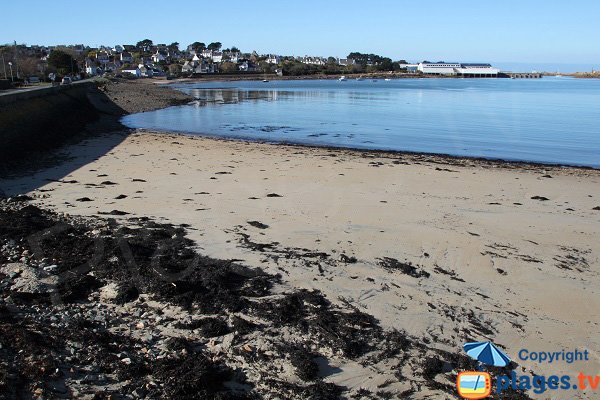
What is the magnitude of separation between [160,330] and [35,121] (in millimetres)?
18924

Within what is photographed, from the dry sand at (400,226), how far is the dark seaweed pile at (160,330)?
0.31 m

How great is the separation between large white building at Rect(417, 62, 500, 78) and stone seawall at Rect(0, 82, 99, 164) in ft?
567

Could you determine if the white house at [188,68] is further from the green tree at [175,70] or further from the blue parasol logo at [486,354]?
the blue parasol logo at [486,354]

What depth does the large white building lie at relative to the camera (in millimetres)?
179800

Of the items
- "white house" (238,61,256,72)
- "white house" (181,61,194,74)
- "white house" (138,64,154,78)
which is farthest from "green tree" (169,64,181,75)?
"white house" (238,61,256,72)

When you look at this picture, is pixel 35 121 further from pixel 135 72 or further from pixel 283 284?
pixel 135 72

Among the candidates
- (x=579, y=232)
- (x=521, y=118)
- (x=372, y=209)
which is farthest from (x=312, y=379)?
(x=521, y=118)

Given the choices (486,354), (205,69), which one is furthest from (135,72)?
(486,354)

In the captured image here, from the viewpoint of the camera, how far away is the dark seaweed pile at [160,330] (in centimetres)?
407

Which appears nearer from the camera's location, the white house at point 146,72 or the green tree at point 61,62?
the green tree at point 61,62

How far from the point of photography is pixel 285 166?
15039mm

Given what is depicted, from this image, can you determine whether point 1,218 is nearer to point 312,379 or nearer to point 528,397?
point 312,379

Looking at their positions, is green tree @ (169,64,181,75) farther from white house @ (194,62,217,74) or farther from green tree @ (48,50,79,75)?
green tree @ (48,50,79,75)

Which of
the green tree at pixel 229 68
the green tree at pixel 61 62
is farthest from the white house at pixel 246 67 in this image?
the green tree at pixel 61 62
